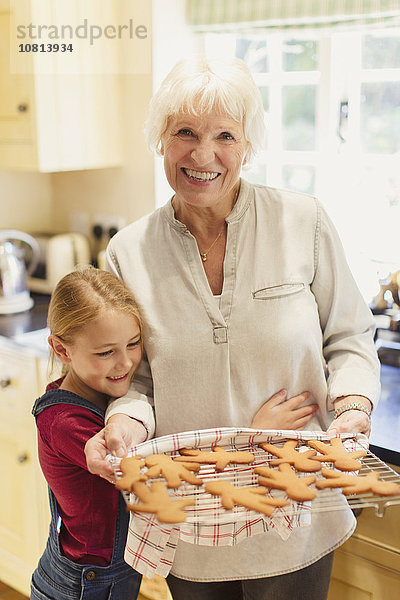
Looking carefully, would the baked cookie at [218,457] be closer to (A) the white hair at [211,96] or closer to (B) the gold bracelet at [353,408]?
(B) the gold bracelet at [353,408]

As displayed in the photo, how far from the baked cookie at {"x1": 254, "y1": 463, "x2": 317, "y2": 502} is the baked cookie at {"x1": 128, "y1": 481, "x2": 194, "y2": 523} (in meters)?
0.14

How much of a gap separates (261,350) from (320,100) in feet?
4.06

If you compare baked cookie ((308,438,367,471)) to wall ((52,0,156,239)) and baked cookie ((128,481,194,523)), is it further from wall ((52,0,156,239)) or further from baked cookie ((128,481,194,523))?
wall ((52,0,156,239))

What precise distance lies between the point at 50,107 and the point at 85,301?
3.76 feet

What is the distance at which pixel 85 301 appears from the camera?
129cm

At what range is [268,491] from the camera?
1.06 m

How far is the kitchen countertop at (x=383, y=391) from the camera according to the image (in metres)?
1.40

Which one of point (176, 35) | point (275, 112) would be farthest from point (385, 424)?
point (176, 35)

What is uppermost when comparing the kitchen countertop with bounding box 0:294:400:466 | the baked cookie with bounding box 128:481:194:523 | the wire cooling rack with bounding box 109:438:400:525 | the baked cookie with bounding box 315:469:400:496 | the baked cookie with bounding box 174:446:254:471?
the baked cookie with bounding box 128:481:194:523

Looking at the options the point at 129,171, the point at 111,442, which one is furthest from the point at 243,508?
the point at 129,171

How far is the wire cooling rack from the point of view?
1.00 metres

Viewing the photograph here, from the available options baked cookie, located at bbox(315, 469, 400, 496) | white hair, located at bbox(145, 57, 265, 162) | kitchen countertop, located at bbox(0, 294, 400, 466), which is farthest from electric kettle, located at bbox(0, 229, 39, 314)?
baked cookie, located at bbox(315, 469, 400, 496)

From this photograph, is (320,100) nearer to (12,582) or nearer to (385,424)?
(385,424)

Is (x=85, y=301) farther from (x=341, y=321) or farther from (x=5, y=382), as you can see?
(x=5, y=382)
